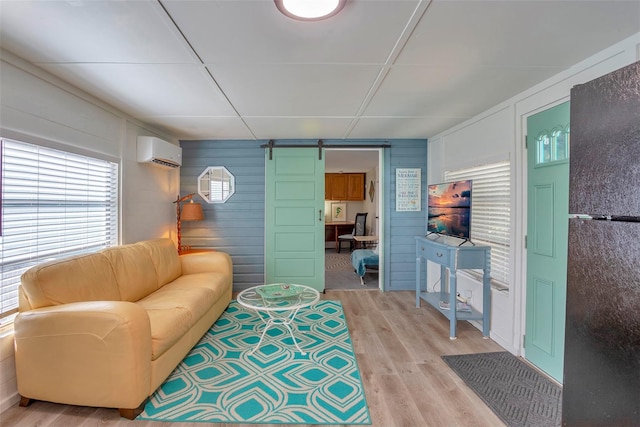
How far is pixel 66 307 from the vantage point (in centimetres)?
160

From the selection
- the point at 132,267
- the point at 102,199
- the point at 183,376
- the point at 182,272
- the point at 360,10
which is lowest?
the point at 183,376

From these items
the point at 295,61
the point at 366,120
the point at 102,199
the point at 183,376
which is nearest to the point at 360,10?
the point at 295,61

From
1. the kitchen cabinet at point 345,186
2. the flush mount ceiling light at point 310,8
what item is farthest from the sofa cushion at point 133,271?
the kitchen cabinet at point 345,186

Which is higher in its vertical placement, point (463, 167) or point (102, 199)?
point (463, 167)

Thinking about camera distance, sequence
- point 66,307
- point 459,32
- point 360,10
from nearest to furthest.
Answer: point 360,10, point 459,32, point 66,307

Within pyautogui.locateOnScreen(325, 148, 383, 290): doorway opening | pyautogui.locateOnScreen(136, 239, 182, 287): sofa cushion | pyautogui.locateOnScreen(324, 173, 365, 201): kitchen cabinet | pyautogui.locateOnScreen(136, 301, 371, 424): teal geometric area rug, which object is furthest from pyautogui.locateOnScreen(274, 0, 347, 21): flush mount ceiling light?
pyautogui.locateOnScreen(324, 173, 365, 201): kitchen cabinet

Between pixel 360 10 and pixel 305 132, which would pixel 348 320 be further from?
pixel 360 10

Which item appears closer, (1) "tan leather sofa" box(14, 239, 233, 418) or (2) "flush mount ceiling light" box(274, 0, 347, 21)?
(2) "flush mount ceiling light" box(274, 0, 347, 21)

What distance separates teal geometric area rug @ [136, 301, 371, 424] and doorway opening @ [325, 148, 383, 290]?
1982 mm

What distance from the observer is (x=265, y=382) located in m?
1.91

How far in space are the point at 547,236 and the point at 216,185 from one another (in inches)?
150

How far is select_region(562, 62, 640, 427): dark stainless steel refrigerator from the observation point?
0.77m

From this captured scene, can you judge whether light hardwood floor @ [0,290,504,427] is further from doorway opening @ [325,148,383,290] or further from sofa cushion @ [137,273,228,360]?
doorway opening @ [325,148,383,290]

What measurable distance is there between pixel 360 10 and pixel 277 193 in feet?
9.32
